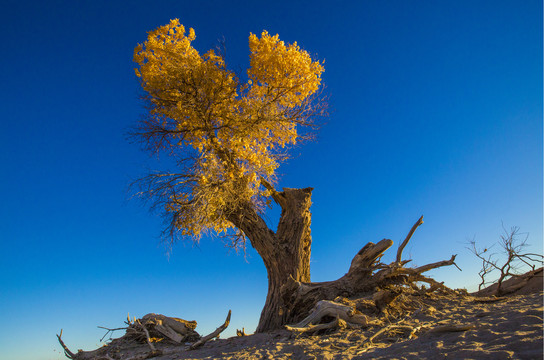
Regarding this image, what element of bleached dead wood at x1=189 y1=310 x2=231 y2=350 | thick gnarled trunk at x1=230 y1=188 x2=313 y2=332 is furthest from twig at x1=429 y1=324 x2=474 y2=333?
thick gnarled trunk at x1=230 y1=188 x2=313 y2=332

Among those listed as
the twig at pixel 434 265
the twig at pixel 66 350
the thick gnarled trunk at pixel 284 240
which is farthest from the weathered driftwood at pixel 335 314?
the twig at pixel 66 350

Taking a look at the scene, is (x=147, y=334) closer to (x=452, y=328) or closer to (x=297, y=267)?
(x=297, y=267)

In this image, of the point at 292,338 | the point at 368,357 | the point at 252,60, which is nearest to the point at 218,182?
the point at 252,60

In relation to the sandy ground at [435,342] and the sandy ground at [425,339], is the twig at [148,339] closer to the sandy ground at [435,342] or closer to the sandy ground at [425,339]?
the sandy ground at [425,339]

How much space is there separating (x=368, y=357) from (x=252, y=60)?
28.8 feet

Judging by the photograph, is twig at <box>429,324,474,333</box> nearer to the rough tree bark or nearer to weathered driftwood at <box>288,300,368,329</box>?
weathered driftwood at <box>288,300,368,329</box>

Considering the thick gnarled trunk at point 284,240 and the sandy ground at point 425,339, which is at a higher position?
the thick gnarled trunk at point 284,240

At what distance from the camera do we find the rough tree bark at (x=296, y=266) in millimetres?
8578

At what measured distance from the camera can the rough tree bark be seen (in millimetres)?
8578

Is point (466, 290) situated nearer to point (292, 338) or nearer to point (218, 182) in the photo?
point (292, 338)

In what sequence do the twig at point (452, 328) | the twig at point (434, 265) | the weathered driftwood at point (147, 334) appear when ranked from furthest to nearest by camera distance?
the twig at point (434, 265) → the weathered driftwood at point (147, 334) → the twig at point (452, 328)

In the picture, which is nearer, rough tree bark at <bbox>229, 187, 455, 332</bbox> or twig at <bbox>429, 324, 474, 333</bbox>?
twig at <bbox>429, 324, 474, 333</bbox>

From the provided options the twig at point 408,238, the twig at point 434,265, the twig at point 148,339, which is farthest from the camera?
the twig at point 408,238

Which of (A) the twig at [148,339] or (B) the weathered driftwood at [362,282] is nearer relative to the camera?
(A) the twig at [148,339]
